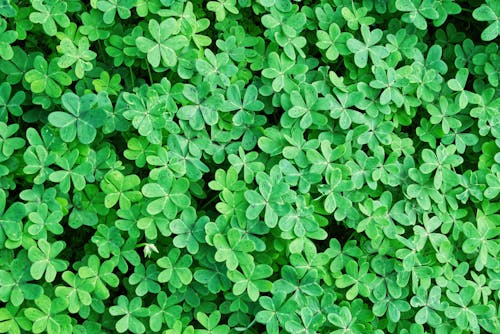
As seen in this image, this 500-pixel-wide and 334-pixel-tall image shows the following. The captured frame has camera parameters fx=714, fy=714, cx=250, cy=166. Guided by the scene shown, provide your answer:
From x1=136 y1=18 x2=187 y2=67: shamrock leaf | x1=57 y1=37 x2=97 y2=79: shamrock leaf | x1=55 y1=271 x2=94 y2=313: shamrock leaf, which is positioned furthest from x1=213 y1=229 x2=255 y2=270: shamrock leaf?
x1=57 y1=37 x2=97 y2=79: shamrock leaf

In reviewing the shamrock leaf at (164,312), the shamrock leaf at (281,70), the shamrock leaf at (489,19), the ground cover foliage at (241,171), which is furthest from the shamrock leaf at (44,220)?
the shamrock leaf at (489,19)

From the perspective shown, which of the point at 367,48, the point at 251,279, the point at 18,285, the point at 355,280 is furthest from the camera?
the point at 367,48

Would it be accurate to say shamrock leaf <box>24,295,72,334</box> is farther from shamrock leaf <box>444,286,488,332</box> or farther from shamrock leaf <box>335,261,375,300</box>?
shamrock leaf <box>444,286,488,332</box>

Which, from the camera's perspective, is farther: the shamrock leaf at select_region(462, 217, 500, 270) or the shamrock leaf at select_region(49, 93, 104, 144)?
the shamrock leaf at select_region(462, 217, 500, 270)

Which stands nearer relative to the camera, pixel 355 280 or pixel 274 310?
pixel 274 310

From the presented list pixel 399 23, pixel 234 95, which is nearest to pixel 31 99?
pixel 234 95

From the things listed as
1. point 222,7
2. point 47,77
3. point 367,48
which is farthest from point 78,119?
point 367,48

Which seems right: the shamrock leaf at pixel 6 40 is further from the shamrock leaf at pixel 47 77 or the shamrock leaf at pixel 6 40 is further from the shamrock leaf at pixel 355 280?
the shamrock leaf at pixel 355 280

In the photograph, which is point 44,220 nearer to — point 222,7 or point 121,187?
point 121,187

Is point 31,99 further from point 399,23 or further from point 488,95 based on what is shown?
point 488,95
